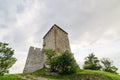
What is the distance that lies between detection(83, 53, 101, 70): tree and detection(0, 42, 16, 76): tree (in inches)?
1536

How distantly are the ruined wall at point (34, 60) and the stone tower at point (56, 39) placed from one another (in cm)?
487

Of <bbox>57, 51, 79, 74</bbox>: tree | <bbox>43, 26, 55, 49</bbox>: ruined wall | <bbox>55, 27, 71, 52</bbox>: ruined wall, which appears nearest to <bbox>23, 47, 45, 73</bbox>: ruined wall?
<bbox>43, 26, 55, 49</bbox>: ruined wall

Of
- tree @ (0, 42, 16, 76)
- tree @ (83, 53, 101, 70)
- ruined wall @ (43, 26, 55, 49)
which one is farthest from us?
tree @ (83, 53, 101, 70)

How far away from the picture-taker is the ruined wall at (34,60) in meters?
64.2

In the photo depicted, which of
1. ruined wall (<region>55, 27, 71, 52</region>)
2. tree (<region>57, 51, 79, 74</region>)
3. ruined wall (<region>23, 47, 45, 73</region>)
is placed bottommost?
tree (<region>57, 51, 79, 74</region>)

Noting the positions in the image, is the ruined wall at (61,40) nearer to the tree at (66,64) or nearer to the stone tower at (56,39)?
the stone tower at (56,39)

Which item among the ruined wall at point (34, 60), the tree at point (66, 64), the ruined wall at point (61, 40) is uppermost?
the ruined wall at point (61, 40)

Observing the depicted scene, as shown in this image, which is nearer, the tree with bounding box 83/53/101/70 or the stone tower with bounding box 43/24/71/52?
the stone tower with bounding box 43/24/71/52

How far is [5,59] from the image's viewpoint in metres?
46.9

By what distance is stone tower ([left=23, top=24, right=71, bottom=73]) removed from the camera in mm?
65125

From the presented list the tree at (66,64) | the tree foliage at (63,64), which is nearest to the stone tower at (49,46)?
the tree foliage at (63,64)

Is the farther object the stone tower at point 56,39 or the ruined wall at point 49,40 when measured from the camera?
the ruined wall at point 49,40

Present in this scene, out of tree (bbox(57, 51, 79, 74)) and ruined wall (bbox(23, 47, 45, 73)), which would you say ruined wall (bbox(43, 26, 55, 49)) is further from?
tree (bbox(57, 51, 79, 74))

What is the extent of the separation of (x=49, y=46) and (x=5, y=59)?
25.7 m
